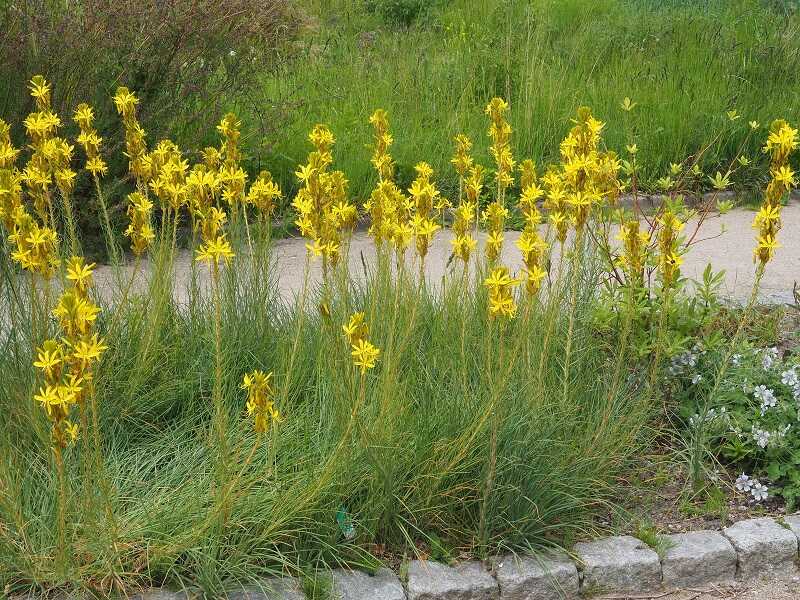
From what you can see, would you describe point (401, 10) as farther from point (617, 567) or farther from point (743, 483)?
point (617, 567)

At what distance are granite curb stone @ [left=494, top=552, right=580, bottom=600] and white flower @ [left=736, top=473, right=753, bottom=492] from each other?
86 centimetres

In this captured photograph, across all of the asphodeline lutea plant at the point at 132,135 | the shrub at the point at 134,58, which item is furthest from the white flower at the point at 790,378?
the shrub at the point at 134,58

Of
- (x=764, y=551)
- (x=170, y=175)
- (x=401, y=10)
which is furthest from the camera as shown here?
(x=401, y=10)

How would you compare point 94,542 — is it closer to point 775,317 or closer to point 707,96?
point 775,317

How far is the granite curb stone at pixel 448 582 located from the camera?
3.31 meters

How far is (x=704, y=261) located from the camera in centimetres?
670

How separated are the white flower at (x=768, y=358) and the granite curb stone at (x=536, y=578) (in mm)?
1354

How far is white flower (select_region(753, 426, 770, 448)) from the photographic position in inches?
158

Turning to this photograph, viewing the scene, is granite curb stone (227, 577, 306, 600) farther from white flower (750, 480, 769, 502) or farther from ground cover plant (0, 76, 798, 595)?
white flower (750, 480, 769, 502)

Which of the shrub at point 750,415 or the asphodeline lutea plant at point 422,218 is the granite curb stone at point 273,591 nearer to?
the asphodeline lutea plant at point 422,218

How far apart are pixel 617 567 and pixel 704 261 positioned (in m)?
3.55

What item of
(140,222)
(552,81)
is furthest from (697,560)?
(552,81)

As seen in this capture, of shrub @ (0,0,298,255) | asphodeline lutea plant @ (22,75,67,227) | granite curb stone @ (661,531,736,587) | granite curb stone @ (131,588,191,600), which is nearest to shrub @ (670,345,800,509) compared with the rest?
granite curb stone @ (661,531,736,587)

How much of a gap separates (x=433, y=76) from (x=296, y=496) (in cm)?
629
